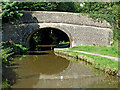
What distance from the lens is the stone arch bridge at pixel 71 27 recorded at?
17297 millimetres

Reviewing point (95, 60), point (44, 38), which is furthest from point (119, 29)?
point (44, 38)

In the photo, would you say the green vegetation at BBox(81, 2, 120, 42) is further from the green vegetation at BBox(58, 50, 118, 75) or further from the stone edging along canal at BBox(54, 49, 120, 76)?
the green vegetation at BBox(58, 50, 118, 75)

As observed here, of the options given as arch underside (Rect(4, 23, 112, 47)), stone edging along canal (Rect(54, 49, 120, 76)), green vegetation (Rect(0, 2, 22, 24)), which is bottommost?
stone edging along canal (Rect(54, 49, 120, 76))

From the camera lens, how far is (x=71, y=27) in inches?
688

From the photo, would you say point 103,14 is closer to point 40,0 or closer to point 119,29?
point 40,0

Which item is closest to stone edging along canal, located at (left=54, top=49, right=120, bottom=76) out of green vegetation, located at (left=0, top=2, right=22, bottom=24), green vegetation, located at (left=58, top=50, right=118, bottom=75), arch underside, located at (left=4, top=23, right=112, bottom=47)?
green vegetation, located at (left=58, top=50, right=118, bottom=75)

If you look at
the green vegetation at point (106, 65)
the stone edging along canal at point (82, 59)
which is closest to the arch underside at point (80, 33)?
the stone edging along canal at point (82, 59)

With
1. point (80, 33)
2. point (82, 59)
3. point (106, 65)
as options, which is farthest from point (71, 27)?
point (106, 65)

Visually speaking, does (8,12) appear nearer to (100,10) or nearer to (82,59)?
(82,59)

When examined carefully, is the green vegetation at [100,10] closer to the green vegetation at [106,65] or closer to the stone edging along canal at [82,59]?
the stone edging along canal at [82,59]

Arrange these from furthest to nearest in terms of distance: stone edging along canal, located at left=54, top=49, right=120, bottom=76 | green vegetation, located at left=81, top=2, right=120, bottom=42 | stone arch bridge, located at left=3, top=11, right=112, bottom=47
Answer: green vegetation, located at left=81, top=2, right=120, bottom=42 < stone arch bridge, located at left=3, top=11, right=112, bottom=47 < stone edging along canal, located at left=54, top=49, right=120, bottom=76

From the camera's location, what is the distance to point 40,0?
18.7m

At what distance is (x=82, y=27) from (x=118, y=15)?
7379mm

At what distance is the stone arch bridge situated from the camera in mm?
17297
